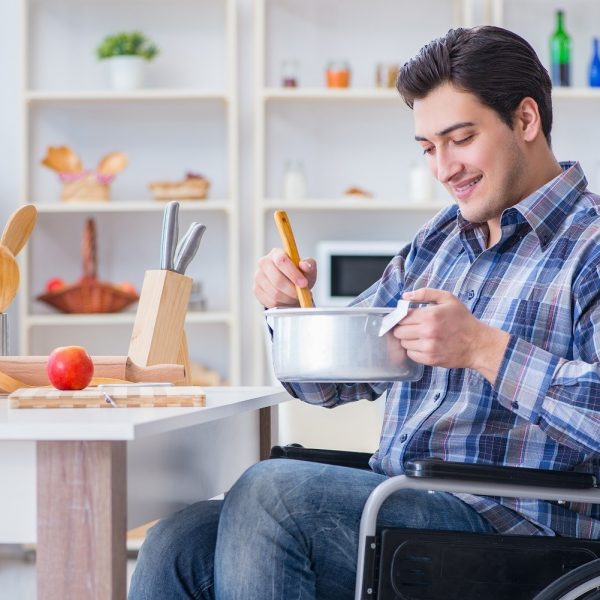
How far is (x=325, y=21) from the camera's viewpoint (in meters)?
4.21

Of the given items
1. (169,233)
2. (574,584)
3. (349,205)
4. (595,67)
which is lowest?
(574,584)

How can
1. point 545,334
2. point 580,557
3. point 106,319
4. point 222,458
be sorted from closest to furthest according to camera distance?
point 580,557 < point 545,334 < point 222,458 < point 106,319

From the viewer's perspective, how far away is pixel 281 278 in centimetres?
152

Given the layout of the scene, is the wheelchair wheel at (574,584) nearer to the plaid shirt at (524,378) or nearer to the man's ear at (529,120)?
the plaid shirt at (524,378)

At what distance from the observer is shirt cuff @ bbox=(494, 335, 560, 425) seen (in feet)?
4.25

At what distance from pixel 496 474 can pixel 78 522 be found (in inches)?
19.5

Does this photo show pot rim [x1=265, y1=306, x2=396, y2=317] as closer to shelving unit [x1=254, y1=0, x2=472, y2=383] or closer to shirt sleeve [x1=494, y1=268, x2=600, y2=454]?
shirt sleeve [x1=494, y1=268, x2=600, y2=454]

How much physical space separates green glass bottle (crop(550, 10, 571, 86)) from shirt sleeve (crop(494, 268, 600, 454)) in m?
2.91

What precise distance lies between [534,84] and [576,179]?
0.52 ft

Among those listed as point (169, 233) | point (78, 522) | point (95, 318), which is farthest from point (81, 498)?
point (95, 318)

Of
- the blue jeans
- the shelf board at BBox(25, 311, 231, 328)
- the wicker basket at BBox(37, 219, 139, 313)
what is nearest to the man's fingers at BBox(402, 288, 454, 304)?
the blue jeans

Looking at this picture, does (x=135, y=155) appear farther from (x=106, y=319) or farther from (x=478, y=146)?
(x=478, y=146)

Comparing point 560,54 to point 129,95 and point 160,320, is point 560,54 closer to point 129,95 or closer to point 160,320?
point 129,95

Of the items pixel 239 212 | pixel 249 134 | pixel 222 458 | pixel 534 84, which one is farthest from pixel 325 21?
pixel 222 458
